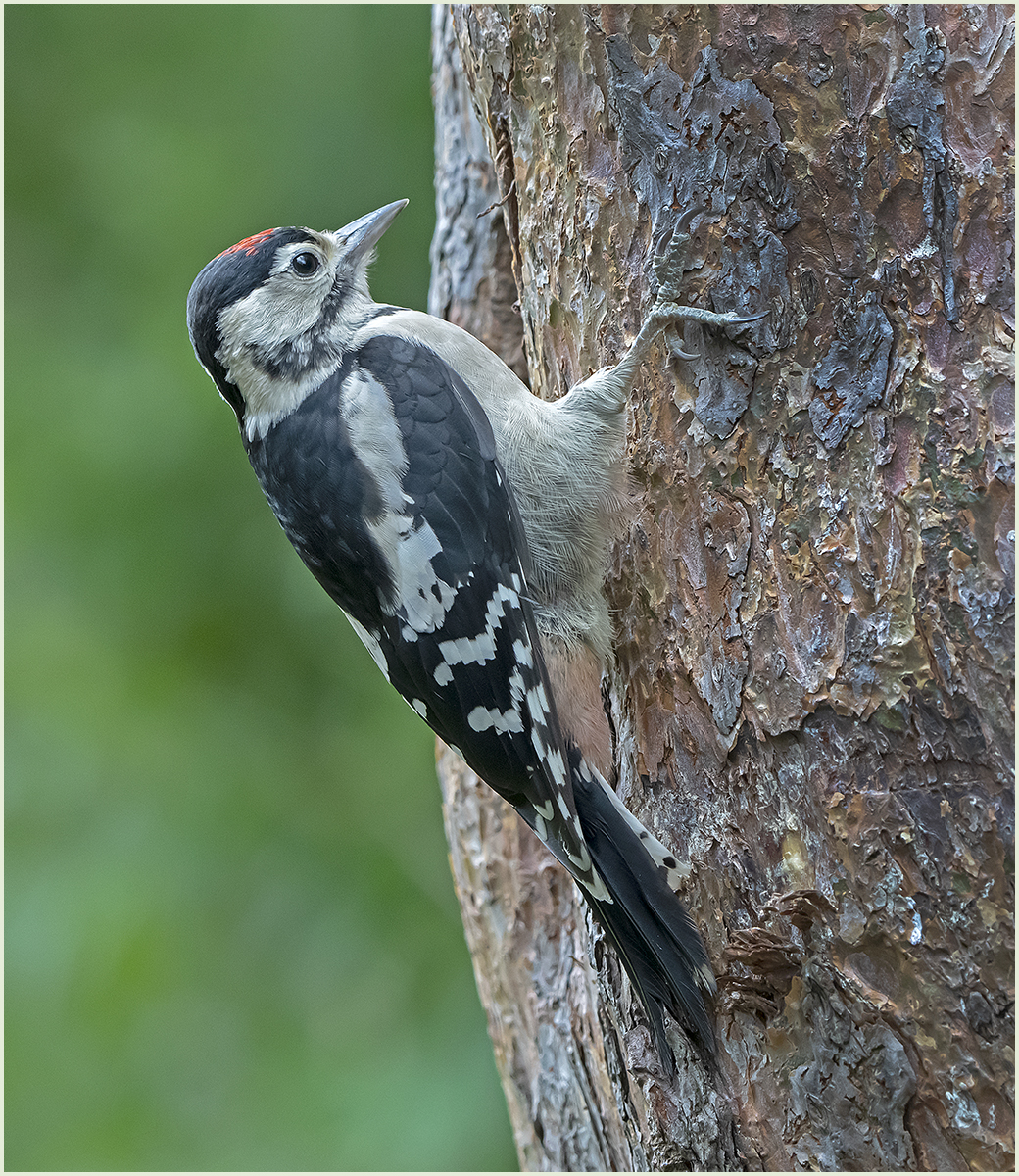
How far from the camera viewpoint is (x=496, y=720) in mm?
1881

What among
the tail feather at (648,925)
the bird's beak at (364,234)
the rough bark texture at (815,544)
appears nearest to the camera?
the rough bark texture at (815,544)

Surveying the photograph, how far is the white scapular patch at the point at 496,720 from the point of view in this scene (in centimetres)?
188

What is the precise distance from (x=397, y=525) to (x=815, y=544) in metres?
0.83

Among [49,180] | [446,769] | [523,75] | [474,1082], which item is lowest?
[474,1082]

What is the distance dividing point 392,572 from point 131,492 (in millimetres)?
2356

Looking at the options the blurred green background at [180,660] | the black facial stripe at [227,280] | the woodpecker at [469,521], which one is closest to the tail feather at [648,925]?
the woodpecker at [469,521]

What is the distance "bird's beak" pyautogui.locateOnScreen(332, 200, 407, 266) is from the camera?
92.8 inches

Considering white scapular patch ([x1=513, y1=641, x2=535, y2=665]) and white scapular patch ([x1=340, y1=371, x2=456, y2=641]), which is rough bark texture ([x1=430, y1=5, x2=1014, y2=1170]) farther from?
white scapular patch ([x1=340, y1=371, x2=456, y2=641])

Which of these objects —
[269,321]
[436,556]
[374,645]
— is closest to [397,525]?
[436,556]

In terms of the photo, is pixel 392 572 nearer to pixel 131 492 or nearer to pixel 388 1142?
pixel 131 492

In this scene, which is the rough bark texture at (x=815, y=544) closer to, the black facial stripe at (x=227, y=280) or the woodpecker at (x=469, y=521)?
the woodpecker at (x=469, y=521)

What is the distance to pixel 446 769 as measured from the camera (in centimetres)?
317

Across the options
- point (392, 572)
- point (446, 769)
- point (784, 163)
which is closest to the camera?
→ point (784, 163)

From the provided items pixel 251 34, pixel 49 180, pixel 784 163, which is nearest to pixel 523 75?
pixel 784 163
